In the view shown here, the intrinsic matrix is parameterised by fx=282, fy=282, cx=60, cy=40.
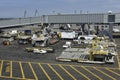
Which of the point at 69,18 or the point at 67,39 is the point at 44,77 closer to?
the point at 67,39

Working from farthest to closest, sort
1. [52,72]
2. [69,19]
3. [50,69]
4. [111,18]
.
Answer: [69,19], [111,18], [50,69], [52,72]

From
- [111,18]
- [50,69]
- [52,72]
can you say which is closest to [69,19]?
[111,18]

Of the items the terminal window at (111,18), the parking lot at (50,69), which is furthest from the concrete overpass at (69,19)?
the parking lot at (50,69)

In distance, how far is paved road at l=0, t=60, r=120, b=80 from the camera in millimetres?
31862

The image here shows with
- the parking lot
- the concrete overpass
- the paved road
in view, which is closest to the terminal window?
the concrete overpass

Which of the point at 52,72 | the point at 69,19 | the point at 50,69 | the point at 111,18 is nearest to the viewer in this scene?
the point at 52,72

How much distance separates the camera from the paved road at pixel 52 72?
31.9 metres

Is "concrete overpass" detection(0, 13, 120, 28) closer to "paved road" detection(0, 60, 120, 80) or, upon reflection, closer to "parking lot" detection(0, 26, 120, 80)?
"parking lot" detection(0, 26, 120, 80)

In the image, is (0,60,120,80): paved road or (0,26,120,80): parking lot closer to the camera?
(0,60,120,80): paved road

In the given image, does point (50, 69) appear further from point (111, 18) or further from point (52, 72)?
point (111, 18)

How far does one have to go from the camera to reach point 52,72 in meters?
34.7

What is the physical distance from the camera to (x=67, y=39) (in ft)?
246

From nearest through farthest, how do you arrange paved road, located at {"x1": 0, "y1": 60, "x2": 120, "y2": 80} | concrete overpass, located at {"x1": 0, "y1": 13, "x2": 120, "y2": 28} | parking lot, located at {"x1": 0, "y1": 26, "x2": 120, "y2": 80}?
paved road, located at {"x1": 0, "y1": 60, "x2": 120, "y2": 80} < parking lot, located at {"x1": 0, "y1": 26, "x2": 120, "y2": 80} < concrete overpass, located at {"x1": 0, "y1": 13, "x2": 120, "y2": 28}

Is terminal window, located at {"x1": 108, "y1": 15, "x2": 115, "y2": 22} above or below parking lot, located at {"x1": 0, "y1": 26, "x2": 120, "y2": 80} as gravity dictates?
above
